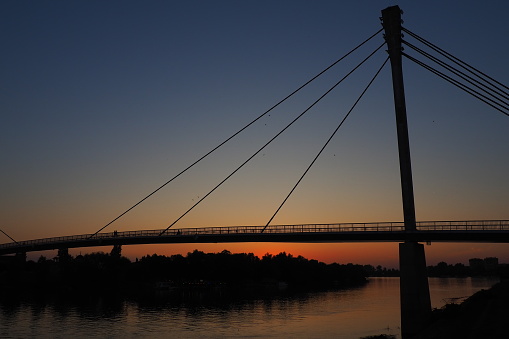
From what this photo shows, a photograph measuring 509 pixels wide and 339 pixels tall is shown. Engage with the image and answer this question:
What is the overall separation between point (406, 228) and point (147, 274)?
13895 cm

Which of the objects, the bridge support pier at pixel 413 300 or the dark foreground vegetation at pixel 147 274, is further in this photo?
the dark foreground vegetation at pixel 147 274

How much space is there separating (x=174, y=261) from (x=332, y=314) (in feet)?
368

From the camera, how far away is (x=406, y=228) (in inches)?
1507

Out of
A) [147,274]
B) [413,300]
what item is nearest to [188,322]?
[413,300]

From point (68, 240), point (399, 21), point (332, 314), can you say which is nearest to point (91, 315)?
point (68, 240)

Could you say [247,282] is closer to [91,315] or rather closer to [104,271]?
[104,271]

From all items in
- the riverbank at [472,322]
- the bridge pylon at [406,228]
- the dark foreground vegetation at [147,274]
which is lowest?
the dark foreground vegetation at [147,274]

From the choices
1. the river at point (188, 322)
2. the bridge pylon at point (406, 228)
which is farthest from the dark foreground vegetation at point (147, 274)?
the bridge pylon at point (406, 228)

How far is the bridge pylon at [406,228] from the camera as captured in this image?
35.5 meters

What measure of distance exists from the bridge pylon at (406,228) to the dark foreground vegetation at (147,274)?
105927 mm

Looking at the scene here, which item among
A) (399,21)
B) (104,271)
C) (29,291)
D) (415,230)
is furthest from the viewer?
(104,271)

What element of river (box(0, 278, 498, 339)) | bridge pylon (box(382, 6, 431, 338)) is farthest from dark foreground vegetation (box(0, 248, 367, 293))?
bridge pylon (box(382, 6, 431, 338))

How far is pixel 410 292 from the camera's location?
35.6m

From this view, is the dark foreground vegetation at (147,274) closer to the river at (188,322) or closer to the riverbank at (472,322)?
the river at (188,322)
